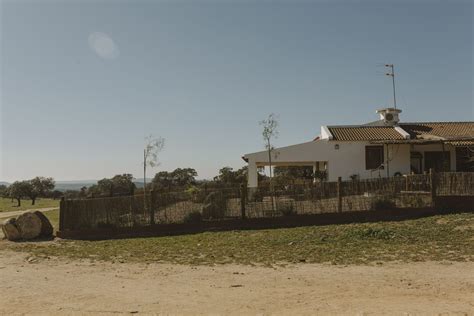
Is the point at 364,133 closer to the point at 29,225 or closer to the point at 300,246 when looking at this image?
the point at 300,246

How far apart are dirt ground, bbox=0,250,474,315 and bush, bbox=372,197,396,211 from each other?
21.2 feet

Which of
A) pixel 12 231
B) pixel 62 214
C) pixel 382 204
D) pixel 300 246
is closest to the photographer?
pixel 300 246

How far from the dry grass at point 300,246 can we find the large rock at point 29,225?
2.72 ft

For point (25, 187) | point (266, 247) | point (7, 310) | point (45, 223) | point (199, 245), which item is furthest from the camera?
point (25, 187)

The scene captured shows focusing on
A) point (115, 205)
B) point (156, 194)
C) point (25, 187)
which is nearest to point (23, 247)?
point (115, 205)

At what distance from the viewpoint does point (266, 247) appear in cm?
1126

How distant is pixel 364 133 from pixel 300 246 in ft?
54.2

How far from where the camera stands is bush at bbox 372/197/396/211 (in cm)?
1529

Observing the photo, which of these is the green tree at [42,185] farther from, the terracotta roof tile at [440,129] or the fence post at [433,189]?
the fence post at [433,189]

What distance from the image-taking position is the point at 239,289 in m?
7.12

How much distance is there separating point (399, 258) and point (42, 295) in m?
6.77

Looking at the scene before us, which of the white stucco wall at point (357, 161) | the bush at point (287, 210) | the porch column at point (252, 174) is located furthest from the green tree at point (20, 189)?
the bush at point (287, 210)

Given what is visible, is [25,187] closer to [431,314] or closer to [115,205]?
[115,205]

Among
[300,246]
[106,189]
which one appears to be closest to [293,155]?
[300,246]
